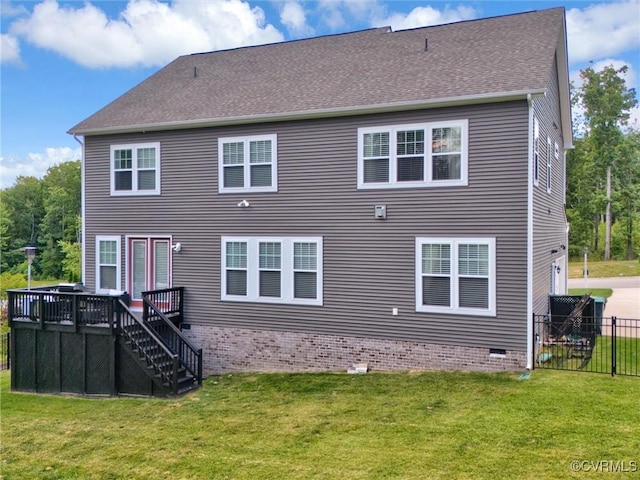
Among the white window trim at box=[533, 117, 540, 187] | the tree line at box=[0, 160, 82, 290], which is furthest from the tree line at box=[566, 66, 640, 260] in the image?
the tree line at box=[0, 160, 82, 290]

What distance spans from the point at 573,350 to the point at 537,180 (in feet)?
12.3

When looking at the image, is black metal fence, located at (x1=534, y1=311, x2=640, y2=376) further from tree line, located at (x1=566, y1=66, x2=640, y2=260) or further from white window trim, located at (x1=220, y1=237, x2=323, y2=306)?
tree line, located at (x1=566, y1=66, x2=640, y2=260)

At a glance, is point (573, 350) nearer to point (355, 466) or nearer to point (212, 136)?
point (355, 466)

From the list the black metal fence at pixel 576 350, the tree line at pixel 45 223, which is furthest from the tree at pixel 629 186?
the tree line at pixel 45 223

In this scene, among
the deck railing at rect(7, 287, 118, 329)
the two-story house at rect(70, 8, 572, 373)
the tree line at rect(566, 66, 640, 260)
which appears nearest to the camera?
the two-story house at rect(70, 8, 572, 373)

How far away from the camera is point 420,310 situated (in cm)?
1084

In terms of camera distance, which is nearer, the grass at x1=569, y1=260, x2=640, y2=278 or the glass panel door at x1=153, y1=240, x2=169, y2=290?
the glass panel door at x1=153, y1=240, x2=169, y2=290

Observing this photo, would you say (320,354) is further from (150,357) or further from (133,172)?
(133,172)

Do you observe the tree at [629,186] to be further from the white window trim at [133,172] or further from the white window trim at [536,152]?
the white window trim at [133,172]

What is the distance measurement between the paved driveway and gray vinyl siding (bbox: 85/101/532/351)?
28.3 feet

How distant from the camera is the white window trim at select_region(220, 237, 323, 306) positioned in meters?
11.9

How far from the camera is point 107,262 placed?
14312 mm

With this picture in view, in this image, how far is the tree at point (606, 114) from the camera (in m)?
38.6

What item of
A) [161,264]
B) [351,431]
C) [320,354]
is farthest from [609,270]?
[351,431]
